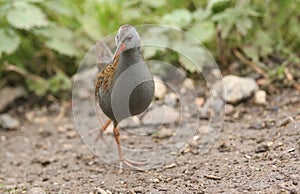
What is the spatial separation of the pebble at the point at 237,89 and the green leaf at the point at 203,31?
0.44m

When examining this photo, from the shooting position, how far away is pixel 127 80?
3465 mm

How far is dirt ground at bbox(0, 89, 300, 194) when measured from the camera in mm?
3338

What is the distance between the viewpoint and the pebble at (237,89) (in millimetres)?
4816

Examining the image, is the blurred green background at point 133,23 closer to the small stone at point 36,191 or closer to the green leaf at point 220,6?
the green leaf at point 220,6

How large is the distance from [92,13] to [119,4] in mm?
368

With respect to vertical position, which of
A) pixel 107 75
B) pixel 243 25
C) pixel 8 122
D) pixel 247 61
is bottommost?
pixel 8 122

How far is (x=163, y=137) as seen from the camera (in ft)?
15.1

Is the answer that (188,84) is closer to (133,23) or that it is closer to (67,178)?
(133,23)

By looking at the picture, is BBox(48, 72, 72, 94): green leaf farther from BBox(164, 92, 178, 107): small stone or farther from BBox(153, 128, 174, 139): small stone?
BBox(153, 128, 174, 139): small stone

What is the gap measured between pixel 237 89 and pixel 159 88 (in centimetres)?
78

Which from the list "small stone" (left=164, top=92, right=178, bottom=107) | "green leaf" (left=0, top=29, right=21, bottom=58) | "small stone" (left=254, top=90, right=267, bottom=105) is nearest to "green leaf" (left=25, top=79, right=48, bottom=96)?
"green leaf" (left=0, top=29, right=21, bottom=58)

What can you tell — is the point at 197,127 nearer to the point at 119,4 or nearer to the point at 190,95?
the point at 190,95

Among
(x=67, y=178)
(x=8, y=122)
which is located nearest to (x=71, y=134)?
(x=8, y=122)

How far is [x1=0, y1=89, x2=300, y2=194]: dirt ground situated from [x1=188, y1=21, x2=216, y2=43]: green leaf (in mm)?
711
